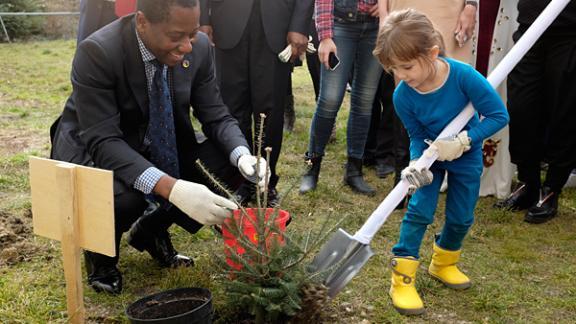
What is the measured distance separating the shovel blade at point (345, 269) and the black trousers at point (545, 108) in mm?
1856

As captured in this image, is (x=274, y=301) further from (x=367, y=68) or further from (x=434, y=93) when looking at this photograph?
(x=367, y=68)

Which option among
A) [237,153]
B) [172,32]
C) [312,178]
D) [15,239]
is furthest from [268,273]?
[312,178]

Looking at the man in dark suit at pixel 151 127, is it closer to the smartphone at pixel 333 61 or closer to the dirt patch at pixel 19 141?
the smartphone at pixel 333 61

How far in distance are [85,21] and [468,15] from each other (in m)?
2.39

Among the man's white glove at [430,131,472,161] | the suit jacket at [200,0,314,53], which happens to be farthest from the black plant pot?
the suit jacket at [200,0,314,53]

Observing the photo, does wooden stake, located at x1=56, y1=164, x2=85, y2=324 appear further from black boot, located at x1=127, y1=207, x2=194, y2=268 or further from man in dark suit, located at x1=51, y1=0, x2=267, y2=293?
black boot, located at x1=127, y1=207, x2=194, y2=268

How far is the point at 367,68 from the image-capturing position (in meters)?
4.12

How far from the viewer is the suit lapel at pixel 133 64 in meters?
2.66

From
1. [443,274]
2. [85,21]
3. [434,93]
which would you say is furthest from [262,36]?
[443,274]

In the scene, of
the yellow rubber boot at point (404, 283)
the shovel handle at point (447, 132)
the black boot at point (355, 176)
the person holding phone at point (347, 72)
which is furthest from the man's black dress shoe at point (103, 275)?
the black boot at point (355, 176)

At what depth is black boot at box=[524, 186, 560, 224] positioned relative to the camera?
3861 mm

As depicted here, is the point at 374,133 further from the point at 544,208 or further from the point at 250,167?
the point at 250,167

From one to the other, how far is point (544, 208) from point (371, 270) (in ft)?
4.75

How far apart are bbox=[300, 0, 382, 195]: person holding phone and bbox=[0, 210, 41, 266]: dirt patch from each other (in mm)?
1789
